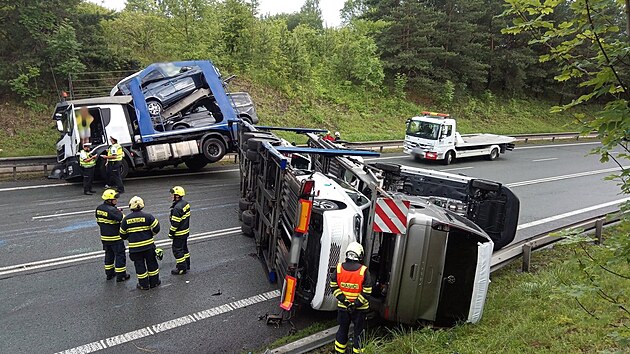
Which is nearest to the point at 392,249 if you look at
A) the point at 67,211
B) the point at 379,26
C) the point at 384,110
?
the point at 67,211

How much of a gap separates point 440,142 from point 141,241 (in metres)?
13.1

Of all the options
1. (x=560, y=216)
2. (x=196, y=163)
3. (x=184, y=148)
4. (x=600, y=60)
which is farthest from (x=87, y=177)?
(x=560, y=216)

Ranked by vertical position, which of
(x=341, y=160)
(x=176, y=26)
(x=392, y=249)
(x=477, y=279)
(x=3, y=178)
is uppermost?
(x=176, y=26)

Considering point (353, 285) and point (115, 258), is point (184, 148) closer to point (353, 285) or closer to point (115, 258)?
point (115, 258)

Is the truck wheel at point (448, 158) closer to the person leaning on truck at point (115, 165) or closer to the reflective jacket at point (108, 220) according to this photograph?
the person leaning on truck at point (115, 165)

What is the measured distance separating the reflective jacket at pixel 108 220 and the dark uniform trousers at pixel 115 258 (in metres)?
0.08

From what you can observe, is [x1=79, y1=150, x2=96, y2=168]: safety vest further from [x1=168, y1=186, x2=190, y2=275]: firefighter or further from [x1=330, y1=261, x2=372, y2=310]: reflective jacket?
[x1=330, y1=261, x2=372, y2=310]: reflective jacket

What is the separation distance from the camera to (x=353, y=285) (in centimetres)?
435

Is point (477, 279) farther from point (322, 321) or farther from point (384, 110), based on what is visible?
point (384, 110)

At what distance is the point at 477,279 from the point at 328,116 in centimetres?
1740

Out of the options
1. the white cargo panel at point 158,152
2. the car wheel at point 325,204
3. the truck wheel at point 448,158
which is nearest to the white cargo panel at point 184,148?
the white cargo panel at point 158,152

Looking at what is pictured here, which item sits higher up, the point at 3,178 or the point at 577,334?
the point at 577,334

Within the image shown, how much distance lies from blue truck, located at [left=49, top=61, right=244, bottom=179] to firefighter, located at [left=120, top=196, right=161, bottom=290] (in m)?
5.76

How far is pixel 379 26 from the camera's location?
90.5 feet
